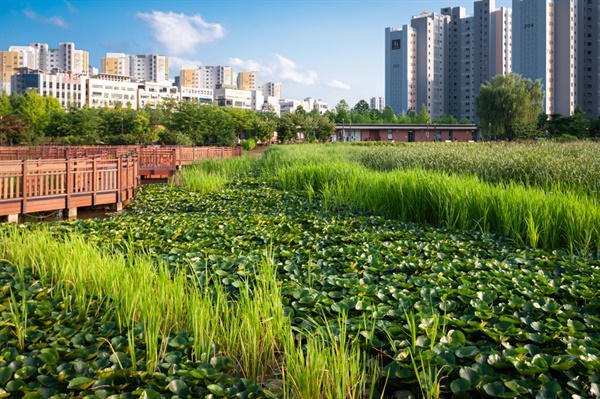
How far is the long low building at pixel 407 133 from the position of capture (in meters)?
72.9

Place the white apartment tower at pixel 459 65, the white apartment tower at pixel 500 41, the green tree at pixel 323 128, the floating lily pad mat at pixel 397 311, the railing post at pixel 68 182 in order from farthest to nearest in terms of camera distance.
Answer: the white apartment tower at pixel 459 65 → the white apartment tower at pixel 500 41 → the green tree at pixel 323 128 → the railing post at pixel 68 182 → the floating lily pad mat at pixel 397 311

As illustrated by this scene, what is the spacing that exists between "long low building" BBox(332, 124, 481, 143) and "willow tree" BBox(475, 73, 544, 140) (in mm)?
16982

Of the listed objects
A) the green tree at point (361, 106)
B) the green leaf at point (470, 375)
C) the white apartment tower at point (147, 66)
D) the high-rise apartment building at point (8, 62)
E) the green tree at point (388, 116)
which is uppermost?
the white apartment tower at point (147, 66)

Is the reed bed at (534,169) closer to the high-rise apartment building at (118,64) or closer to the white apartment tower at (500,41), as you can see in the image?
the white apartment tower at (500,41)

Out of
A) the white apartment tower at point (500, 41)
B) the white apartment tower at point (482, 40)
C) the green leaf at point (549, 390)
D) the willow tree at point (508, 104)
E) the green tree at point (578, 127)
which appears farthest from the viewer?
the white apartment tower at point (482, 40)

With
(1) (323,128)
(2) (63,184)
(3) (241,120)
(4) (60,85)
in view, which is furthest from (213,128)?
(4) (60,85)

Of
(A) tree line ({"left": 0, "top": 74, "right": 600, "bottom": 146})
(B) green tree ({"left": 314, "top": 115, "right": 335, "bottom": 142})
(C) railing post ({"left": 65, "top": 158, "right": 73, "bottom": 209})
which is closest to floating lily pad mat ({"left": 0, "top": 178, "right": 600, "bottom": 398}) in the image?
(C) railing post ({"left": 65, "top": 158, "right": 73, "bottom": 209})

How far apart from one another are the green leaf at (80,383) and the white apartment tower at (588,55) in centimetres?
10179

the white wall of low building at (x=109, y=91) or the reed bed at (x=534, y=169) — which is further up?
the white wall of low building at (x=109, y=91)

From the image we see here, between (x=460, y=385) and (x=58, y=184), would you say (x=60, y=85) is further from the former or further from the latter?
(x=460, y=385)

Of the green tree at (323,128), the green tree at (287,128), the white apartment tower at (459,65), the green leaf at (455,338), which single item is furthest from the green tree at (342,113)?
the green leaf at (455,338)

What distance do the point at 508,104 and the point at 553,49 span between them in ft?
150

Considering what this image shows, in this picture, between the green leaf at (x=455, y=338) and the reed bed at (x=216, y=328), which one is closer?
the reed bed at (x=216, y=328)

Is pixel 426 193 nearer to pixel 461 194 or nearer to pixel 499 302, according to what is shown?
pixel 461 194
